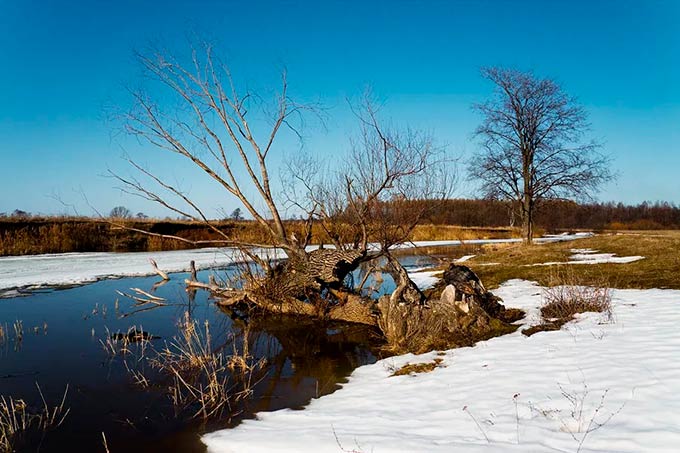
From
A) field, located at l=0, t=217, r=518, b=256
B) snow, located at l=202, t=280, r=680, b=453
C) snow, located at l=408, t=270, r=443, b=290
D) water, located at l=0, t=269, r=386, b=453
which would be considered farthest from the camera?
field, located at l=0, t=217, r=518, b=256

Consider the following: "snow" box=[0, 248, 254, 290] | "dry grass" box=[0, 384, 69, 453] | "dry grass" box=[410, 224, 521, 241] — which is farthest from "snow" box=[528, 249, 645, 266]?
"dry grass" box=[410, 224, 521, 241]

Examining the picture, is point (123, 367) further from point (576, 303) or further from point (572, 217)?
point (572, 217)

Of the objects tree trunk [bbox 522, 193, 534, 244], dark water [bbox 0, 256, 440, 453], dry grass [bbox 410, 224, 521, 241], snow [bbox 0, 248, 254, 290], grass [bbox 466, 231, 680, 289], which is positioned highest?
tree trunk [bbox 522, 193, 534, 244]

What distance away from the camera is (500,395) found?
466 centimetres

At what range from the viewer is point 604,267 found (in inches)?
522

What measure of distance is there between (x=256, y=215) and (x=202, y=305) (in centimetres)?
290

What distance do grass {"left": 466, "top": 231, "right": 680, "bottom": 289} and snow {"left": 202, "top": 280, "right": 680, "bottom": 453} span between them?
3415 mm

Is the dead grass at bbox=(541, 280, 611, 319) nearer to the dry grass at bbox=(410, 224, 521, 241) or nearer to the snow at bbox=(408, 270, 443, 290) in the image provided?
the snow at bbox=(408, 270, 443, 290)

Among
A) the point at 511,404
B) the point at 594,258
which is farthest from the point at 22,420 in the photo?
the point at 594,258

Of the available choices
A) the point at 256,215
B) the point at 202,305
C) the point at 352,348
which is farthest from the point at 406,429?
the point at 202,305

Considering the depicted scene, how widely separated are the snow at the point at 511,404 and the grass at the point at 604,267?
3.42m

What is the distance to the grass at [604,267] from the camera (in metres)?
10.6

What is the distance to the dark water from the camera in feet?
15.0

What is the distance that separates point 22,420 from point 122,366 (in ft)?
6.65
